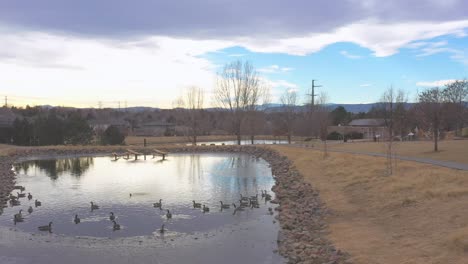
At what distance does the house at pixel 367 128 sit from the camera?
56.0 m

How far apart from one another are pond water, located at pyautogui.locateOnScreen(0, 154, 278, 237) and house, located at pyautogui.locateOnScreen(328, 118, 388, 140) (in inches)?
963

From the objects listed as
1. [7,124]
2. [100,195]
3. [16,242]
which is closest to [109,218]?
[16,242]

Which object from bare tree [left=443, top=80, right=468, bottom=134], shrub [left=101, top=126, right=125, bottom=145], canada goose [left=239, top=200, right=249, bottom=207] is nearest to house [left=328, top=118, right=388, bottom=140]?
bare tree [left=443, top=80, right=468, bottom=134]

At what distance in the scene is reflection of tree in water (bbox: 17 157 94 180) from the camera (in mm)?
33000

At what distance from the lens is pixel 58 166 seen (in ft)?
124

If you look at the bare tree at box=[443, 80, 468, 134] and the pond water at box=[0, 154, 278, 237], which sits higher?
the bare tree at box=[443, 80, 468, 134]

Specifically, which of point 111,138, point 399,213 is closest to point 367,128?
point 111,138

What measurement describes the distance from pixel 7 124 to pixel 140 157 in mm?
33863

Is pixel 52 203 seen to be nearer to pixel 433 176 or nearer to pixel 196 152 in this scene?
pixel 433 176

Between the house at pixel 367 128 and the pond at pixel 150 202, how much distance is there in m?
26.6

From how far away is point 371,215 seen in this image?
14.9 meters

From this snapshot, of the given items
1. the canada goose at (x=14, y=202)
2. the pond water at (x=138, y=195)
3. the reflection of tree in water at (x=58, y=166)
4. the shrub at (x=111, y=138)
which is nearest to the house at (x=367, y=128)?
the pond water at (x=138, y=195)

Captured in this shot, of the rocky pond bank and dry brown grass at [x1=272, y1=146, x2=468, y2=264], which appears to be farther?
the rocky pond bank

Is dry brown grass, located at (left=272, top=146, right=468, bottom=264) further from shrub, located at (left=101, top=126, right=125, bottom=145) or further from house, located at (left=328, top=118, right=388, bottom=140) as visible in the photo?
shrub, located at (left=101, top=126, right=125, bottom=145)
